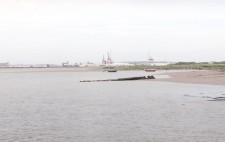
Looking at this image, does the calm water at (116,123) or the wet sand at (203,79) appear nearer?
the calm water at (116,123)

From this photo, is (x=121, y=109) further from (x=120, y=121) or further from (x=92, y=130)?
(x=92, y=130)

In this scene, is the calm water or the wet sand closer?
the calm water

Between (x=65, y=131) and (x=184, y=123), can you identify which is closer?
(x=65, y=131)

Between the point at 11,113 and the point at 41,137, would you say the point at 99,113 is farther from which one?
the point at 41,137

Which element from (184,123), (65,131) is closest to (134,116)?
(184,123)

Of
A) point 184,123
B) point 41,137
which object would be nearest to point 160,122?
point 184,123

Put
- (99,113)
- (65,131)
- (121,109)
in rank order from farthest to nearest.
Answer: (121,109) < (99,113) < (65,131)

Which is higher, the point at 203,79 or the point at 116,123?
the point at 116,123

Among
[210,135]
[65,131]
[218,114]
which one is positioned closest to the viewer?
[210,135]

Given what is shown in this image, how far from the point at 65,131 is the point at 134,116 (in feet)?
27.5

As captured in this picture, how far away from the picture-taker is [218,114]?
3438cm

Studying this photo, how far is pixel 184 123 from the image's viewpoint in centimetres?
3089

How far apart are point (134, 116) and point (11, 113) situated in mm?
11631

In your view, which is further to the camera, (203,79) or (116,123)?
(203,79)
